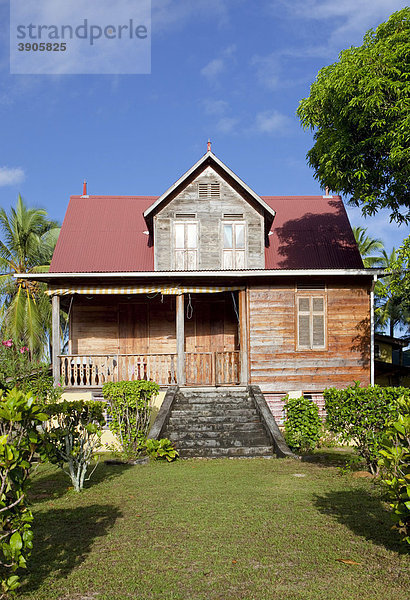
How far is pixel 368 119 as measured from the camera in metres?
16.4

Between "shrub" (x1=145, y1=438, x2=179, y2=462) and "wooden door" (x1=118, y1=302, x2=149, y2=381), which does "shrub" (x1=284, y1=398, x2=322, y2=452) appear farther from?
"wooden door" (x1=118, y1=302, x2=149, y2=381)

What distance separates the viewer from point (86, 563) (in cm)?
545

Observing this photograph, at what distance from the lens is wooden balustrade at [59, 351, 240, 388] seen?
16.2 m

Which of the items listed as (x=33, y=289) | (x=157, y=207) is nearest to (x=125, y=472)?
(x=157, y=207)

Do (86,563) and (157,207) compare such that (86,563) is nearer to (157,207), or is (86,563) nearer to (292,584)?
(292,584)

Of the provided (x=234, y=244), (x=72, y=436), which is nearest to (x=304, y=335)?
(x=234, y=244)

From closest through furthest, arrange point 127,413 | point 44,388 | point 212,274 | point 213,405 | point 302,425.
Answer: point 127,413 < point 302,425 < point 213,405 < point 44,388 < point 212,274

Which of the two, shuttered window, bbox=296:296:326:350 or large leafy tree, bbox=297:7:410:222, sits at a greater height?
large leafy tree, bbox=297:7:410:222

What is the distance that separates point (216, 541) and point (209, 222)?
13.4 m

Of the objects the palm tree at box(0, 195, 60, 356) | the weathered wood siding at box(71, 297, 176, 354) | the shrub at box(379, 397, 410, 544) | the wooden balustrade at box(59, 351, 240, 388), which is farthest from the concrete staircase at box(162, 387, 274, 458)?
the palm tree at box(0, 195, 60, 356)

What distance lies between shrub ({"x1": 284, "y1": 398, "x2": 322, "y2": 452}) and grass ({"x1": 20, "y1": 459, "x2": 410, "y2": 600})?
2988 mm

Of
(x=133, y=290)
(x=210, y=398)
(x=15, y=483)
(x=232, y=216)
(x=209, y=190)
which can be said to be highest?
(x=209, y=190)

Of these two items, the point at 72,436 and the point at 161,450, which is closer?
the point at 72,436

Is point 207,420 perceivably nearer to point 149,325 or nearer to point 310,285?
point 310,285
